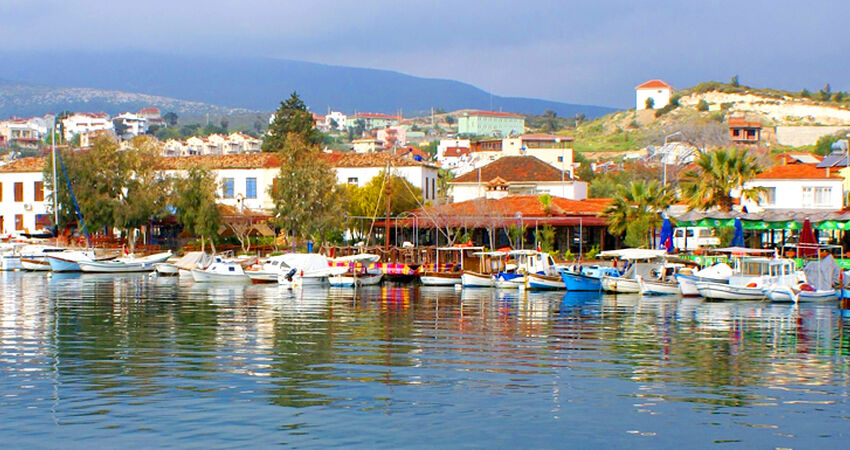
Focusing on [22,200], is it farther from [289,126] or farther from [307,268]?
[307,268]

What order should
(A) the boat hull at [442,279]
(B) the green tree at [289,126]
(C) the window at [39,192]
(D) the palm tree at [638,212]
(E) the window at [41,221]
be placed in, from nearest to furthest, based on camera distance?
(A) the boat hull at [442,279] < (D) the palm tree at [638,212] < (E) the window at [41,221] < (C) the window at [39,192] < (B) the green tree at [289,126]

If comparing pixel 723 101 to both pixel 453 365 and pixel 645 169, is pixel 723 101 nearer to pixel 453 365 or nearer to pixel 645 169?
pixel 645 169

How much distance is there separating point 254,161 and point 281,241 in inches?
399

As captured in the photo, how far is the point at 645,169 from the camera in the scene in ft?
309

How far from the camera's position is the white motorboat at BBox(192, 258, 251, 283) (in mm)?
55531

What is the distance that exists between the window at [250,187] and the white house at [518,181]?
50.9 ft

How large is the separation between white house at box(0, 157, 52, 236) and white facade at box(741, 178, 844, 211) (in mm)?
55407

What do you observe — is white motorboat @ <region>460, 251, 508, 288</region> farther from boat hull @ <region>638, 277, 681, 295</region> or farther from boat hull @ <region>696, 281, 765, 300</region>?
boat hull @ <region>696, 281, 765, 300</region>

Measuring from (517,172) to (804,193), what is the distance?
21498 millimetres

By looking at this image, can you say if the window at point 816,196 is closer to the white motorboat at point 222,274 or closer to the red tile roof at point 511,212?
the red tile roof at point 511,212

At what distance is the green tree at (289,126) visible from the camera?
93419 mm

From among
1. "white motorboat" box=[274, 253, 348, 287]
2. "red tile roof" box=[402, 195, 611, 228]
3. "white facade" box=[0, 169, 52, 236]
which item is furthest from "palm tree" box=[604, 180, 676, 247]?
"white facade" box=[0, 169, 52, 236]

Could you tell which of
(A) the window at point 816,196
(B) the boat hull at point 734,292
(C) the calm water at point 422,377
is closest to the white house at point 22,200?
(C) the calm water at point 422,377

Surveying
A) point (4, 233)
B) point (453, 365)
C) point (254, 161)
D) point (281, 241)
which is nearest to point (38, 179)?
point (4, 233)
